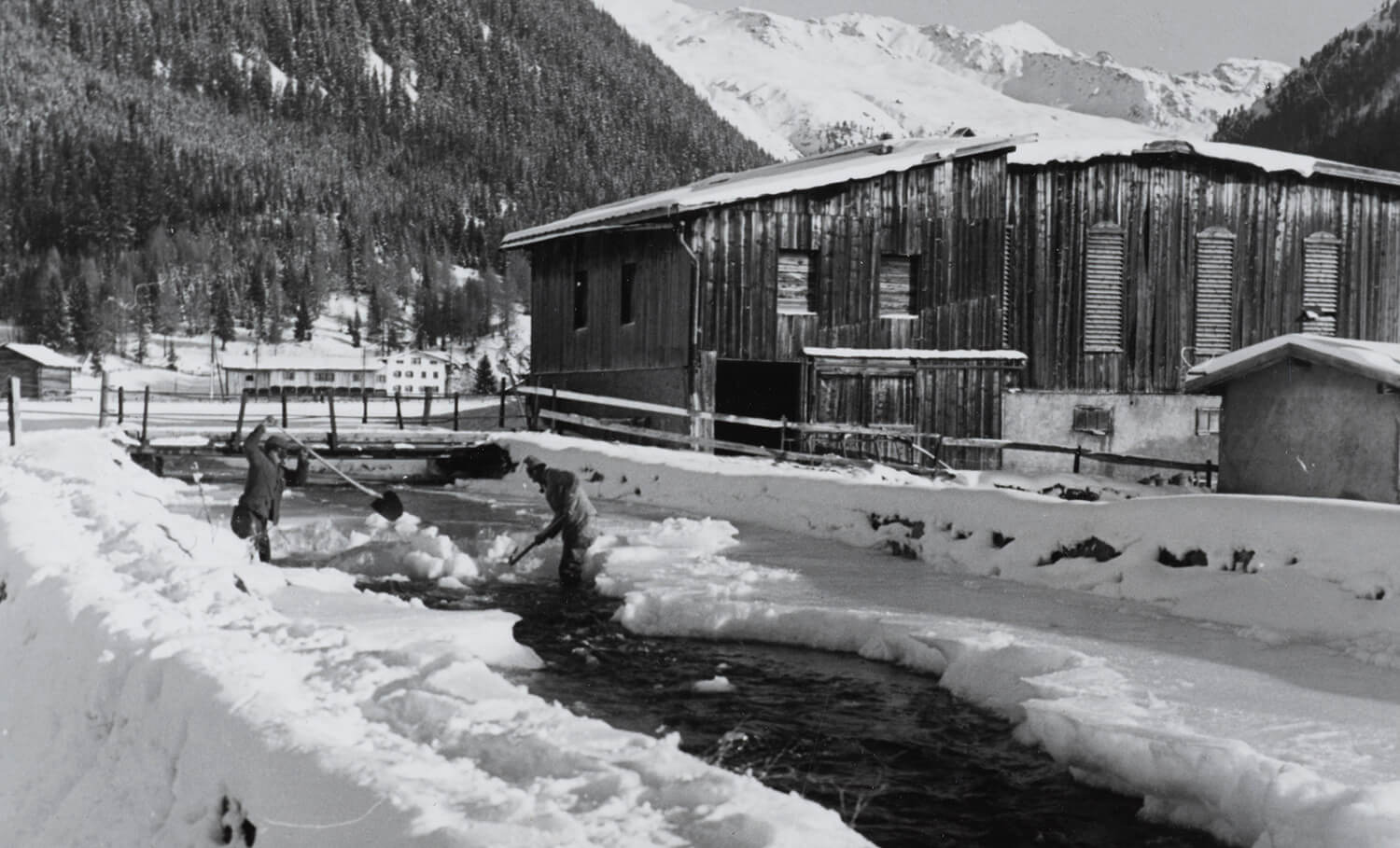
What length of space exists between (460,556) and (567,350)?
1600 centimetres

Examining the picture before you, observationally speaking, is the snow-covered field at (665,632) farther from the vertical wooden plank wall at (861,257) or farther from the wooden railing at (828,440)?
the vertical wooden plank wall at (861,257)

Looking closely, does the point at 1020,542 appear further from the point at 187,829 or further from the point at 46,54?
the point at 46,54

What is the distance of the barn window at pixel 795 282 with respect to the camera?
25000mm

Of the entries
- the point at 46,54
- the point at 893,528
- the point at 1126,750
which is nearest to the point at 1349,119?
the point at 893,528

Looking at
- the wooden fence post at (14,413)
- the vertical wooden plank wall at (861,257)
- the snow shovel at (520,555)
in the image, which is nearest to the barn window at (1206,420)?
the vertical wooden plank wall at (861,257)

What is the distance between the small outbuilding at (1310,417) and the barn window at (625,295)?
40.1 feet

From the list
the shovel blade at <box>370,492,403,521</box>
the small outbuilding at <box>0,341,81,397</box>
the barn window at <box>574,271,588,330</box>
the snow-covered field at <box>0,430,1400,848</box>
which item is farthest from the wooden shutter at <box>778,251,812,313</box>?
the small outbuilding at <box>0,341,81,397</box>

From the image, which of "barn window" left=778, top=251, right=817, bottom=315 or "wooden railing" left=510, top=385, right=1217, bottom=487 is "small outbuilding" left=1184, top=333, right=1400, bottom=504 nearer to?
"wooden railing" left=510, top=385, right=1217, bottom=487

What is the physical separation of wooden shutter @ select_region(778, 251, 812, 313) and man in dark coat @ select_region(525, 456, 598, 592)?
12136 mm

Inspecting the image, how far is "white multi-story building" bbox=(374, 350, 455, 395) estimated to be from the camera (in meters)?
118

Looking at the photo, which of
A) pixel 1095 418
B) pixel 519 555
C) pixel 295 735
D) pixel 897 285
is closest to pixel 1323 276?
pixel 1095 418

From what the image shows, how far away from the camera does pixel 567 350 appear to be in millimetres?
29797

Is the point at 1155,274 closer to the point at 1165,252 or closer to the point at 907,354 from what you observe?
the point at 1165,252

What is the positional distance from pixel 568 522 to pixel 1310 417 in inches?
367
